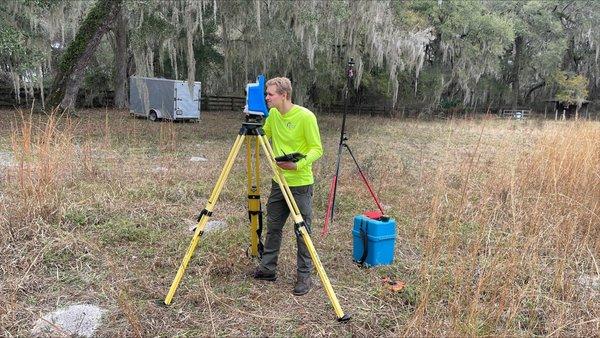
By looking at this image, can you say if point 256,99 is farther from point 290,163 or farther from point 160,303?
point 160,303

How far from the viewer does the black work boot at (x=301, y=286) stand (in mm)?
3176

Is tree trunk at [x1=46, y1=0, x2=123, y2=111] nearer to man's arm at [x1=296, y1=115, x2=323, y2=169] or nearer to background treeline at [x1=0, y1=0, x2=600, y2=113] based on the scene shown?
background treeline at [x1=0, y1=0, x2=600, y2=113]

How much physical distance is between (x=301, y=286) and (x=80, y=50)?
11424 mm

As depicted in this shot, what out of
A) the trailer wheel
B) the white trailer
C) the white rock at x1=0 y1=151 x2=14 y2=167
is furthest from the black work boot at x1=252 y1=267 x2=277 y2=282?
the trailer wheel

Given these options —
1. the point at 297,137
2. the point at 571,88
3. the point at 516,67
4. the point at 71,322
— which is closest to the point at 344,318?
the point at 297,137

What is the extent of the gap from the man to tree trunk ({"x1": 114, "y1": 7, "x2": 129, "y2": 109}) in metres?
14.8

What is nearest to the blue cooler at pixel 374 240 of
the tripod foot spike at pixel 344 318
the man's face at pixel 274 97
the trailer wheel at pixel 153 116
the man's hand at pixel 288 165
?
the tripod foot spike at pixel 344 318

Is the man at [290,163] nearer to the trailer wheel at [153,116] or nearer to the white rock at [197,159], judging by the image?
the white rock at [197,159]

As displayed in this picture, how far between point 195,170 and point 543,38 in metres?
25.8

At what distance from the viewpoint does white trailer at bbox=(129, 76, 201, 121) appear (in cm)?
1442

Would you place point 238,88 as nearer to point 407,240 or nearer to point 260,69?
point 260,69

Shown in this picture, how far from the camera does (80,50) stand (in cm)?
1211

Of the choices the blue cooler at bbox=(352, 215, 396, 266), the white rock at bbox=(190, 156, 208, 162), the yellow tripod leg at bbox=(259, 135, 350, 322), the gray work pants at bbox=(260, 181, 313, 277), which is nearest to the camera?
the yellow tripod leg at bbox=(259, 135, 350, 322)

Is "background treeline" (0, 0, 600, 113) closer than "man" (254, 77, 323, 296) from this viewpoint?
No
